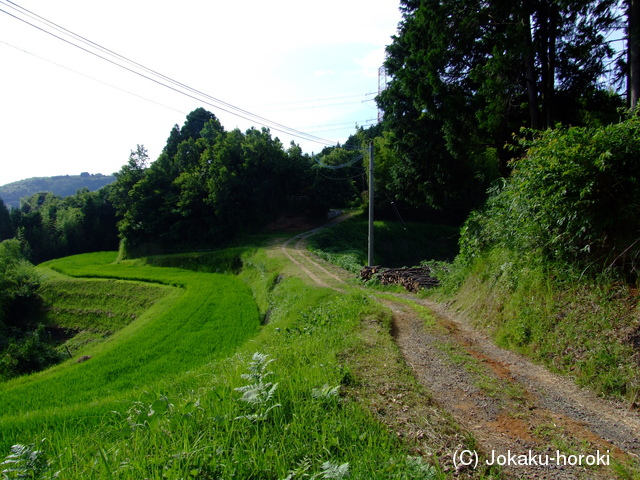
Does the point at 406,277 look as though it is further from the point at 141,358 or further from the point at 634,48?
the point at 141,358

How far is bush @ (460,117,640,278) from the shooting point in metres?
5.11

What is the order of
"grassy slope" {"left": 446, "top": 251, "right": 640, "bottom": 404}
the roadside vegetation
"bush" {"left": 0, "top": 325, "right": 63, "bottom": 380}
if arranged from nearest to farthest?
"grassy slope" {"left": 446, "top": 251, "right": 640, "bottom": 404} → the roadside vegetation → "bush" {"left": 0, "top": 325, "right": 63, "bottom": 380}

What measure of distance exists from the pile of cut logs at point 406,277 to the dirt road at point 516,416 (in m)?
6.22

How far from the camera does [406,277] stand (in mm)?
13914

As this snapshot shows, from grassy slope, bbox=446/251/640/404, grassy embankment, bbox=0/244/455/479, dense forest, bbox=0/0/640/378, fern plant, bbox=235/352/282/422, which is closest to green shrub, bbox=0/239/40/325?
dense forest, bbox=0/0/640/378

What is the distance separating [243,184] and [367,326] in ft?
96.3

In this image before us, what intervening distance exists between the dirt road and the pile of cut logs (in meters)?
6.22

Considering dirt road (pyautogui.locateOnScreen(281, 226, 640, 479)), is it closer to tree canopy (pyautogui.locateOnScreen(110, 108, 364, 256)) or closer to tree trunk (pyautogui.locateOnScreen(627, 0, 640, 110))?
tree trunk (pyautogui.locateOnScreen(627, 0, 640, 110))

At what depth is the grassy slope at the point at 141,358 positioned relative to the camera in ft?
24.6

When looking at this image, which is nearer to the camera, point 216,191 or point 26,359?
point 26,359

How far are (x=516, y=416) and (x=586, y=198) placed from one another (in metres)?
3.57

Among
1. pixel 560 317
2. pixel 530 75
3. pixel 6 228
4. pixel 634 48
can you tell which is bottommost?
pixel 560 317

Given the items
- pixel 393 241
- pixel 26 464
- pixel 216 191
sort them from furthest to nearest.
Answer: pixel 393 241 → pixel 216 191 → pixel 26 464

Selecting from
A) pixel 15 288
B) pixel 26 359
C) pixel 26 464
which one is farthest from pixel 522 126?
pixel 15 288
